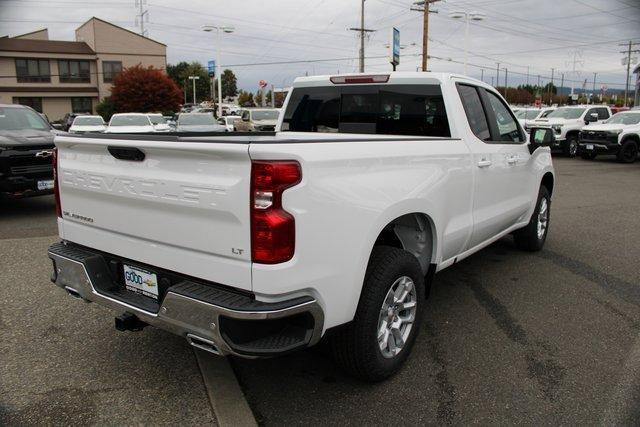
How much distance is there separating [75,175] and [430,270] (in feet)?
8.06

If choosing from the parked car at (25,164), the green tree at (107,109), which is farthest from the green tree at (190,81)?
the parked car at (25,164)

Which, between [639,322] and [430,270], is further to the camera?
[639,322]

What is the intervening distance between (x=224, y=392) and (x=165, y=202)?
4.03 feet

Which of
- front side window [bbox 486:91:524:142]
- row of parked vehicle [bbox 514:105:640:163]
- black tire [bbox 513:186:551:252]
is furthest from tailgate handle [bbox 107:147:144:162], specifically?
row of parked vehicle [bbox 514:105:640:163]

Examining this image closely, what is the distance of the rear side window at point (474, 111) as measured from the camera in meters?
4.41

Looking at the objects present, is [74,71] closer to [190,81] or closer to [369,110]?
[190,81]

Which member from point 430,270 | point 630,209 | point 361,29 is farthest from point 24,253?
point 361,29

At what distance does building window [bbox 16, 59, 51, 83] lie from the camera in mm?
54344

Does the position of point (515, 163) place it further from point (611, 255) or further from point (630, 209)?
point (630, 209)

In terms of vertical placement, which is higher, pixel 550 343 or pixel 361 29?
pixel 361 29

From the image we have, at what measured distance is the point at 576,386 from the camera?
129 inches

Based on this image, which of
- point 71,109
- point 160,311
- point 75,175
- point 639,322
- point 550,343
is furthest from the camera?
point 71,109

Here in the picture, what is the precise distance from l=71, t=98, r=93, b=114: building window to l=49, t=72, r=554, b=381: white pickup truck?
197 ft

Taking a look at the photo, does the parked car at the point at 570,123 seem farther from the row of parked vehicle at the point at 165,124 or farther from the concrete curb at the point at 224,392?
the concrete curb at the point at 224,392
